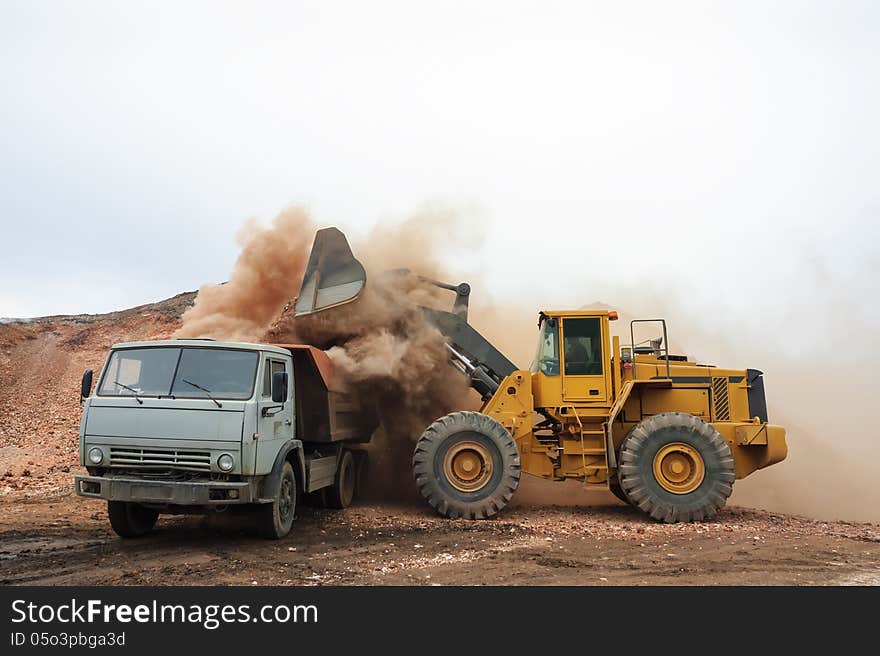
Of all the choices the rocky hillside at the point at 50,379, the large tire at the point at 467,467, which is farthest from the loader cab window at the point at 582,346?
the rocky hillside at the point at 50,379

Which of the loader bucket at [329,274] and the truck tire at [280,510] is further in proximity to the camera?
the loader bucket at [329,274]

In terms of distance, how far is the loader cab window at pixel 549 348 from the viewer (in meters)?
12.8

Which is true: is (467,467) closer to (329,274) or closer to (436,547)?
(436,547)

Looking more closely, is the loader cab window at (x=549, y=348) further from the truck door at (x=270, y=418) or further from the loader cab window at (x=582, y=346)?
the truck door at (x=270, y=418)

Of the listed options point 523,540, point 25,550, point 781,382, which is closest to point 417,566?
point 523,540

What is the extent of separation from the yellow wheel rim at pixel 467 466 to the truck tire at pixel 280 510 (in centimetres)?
284

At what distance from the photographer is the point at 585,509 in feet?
43.6

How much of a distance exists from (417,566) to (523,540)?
2339 millimetres

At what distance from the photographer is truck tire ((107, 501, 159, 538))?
9594 mm

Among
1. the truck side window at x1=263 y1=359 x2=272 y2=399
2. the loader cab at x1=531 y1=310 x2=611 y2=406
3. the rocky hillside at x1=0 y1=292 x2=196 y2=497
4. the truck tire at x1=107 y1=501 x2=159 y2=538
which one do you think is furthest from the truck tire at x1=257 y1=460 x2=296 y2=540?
the rocky hillside at x1=0 y1=292 x2=196 y2=497

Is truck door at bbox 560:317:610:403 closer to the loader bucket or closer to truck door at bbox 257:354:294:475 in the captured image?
the loader bucket

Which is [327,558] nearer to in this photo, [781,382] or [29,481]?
[29,481]

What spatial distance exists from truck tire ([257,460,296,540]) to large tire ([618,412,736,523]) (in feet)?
17.2
